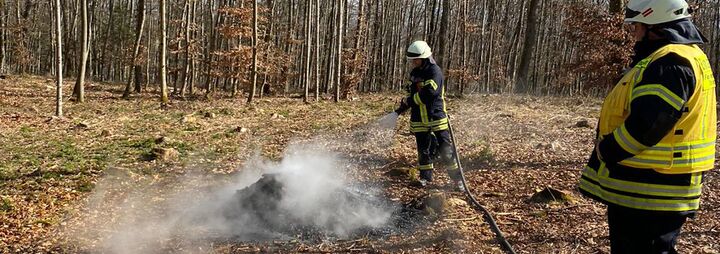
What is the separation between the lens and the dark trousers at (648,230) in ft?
8.71

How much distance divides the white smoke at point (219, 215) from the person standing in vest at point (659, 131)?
2927mm

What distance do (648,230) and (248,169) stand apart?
250 inches

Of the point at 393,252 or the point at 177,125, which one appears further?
the point at 177,125

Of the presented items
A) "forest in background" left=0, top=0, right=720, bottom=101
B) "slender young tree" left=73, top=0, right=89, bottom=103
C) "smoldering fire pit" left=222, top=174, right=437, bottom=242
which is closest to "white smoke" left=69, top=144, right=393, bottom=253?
"smoldering fire pit" left=222, top=174, right=437, bottom=242

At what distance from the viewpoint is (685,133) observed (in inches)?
101

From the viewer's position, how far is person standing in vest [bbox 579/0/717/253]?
2.49 meters

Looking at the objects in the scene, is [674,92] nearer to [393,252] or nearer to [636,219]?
[636,219]

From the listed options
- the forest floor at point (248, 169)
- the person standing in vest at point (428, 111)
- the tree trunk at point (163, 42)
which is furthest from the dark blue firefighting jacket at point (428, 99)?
the tree trunk at point (163, 42)

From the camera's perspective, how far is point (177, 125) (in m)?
12.6

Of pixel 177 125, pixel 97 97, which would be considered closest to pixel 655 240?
pixel 177 125

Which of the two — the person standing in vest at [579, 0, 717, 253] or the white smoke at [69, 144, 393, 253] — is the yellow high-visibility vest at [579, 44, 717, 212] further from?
the white smoke at [69, 144, 393, 253]

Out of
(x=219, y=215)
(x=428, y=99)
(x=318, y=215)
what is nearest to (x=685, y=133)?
(x=318, y=215)

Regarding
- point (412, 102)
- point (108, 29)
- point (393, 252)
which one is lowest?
point (393, 252)

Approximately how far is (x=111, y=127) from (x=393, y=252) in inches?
400
